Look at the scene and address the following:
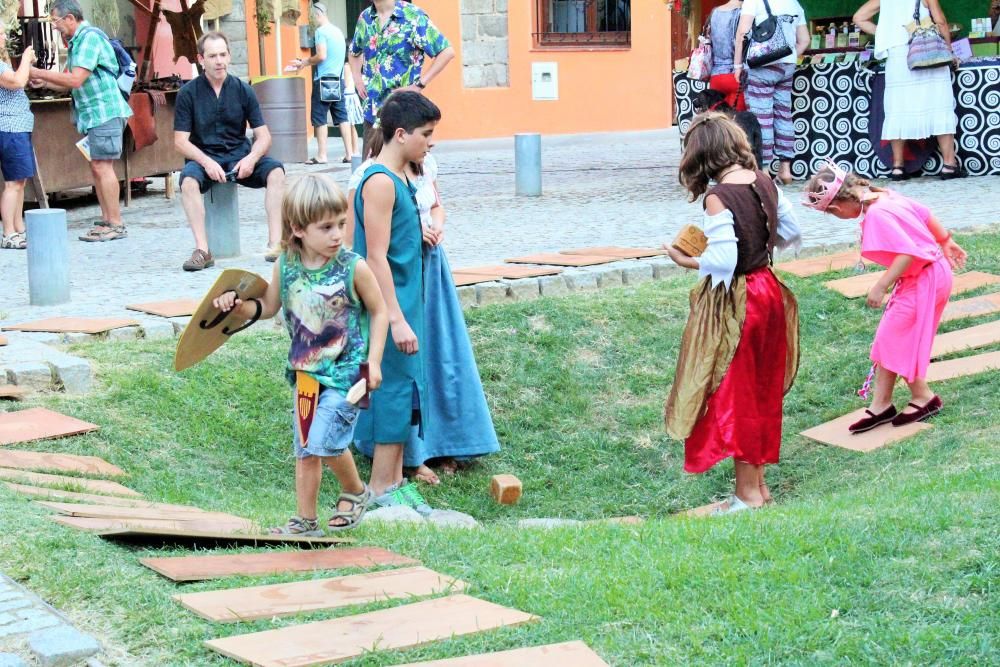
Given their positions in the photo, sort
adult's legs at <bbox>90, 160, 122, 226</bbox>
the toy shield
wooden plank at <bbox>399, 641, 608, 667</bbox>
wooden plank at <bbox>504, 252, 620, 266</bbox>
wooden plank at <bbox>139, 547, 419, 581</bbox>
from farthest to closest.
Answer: adult's legs at <bbox>90, 160, 122, 226</bbox>
wooden plank at <bbox>504, 252, 620, 266</bbox>
the toy shield
wooden plank at <bbox>139, 547, 419, 581</bbox>
wooden plank at <bbox>399, 641, 608, 667</bbox>

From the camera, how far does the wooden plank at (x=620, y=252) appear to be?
9.82 meters

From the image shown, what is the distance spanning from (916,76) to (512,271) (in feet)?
19.5

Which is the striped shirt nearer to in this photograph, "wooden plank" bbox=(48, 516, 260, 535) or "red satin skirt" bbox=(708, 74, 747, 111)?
"red satin skirt" bbox=(708, 74, 747, 111)

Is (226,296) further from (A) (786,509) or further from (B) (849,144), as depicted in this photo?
(B) (849,144)

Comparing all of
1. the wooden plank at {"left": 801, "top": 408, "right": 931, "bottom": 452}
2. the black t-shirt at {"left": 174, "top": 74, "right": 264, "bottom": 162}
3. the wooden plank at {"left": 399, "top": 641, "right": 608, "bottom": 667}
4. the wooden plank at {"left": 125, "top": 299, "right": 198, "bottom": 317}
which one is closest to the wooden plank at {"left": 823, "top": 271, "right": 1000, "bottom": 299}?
the wooden plank at {"left": 801, "top": 408, "right": 931, "bottom": 452}

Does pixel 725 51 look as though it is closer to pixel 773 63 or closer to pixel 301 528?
pixel 773 63

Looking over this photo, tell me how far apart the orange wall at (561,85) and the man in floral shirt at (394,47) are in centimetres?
1170

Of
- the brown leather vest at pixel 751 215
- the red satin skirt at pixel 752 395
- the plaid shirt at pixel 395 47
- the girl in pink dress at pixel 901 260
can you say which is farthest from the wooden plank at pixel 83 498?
the plaid shirt at pixel 395 47

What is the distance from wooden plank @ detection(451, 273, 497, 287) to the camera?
8.75 metres

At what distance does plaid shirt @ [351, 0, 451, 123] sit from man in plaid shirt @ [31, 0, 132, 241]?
8.18 ft

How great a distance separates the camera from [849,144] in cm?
1404

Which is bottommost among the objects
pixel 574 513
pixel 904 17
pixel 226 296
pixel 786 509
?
pixel 574 513

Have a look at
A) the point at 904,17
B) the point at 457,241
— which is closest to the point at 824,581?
the point at 457,241

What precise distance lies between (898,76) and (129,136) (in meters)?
7.93
